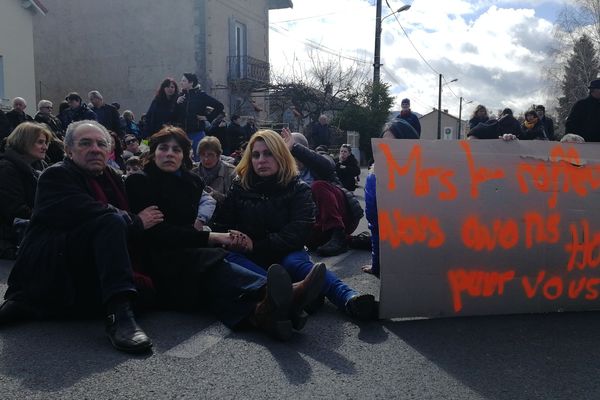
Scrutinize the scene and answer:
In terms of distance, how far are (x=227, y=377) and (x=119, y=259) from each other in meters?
0.99

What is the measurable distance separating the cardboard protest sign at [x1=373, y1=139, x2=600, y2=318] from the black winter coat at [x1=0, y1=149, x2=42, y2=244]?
3.58 metres

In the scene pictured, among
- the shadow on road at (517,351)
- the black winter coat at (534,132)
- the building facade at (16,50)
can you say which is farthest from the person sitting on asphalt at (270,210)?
the building facade at (16,50)

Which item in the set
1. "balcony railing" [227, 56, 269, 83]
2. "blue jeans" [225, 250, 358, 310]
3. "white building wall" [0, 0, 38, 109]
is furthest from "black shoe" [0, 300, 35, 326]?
"balcony railing" [227, 56, 269, 83]

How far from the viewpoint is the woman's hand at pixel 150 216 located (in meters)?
3.83

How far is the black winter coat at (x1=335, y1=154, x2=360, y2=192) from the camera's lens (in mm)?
11008

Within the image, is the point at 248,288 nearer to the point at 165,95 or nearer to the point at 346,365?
the point at 346,365

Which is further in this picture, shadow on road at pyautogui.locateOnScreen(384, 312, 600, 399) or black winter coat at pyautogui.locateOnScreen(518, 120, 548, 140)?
black winter coat at pyautogui.locateOnScreen(518, 120, 548, 140)

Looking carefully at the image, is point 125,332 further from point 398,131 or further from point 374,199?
point 398,131

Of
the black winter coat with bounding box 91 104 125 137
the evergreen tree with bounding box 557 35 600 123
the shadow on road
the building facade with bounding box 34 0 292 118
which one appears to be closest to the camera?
the shadow on road

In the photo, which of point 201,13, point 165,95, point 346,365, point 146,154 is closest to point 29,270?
point 146,154

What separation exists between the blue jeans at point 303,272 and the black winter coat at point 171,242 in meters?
0.20

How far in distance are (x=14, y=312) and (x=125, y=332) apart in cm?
86

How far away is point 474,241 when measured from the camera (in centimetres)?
384

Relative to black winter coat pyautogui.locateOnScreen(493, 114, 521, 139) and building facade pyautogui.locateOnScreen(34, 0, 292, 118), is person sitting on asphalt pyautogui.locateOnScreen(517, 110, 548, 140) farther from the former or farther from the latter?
building facade pyautogui.locateOnScreen(34, 0, 292, 118)
